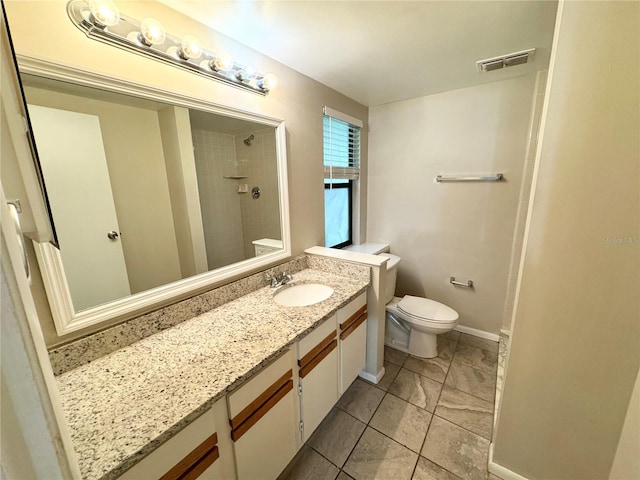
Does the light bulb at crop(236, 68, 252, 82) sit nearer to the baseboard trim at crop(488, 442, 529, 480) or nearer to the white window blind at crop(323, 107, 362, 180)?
the white window blind at crop(323, 107, 362, 180)

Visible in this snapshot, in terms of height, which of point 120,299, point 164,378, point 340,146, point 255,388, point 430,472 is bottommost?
point 430,472

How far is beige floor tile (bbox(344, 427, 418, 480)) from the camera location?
1304 mm

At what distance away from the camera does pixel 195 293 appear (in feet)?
4.26

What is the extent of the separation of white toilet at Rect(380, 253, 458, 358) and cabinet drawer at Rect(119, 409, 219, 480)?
153 centimetres

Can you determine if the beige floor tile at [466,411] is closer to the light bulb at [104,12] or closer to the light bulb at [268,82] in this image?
the light bulb at [268,82]

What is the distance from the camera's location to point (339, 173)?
228 centimetres

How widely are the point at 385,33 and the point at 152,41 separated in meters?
1.11

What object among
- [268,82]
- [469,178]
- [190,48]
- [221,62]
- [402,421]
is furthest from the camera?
[469,178]

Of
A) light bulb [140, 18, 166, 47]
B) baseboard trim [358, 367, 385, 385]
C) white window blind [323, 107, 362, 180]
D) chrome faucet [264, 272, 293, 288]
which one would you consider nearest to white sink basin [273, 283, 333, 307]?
chrome faucet [264, 272, 293, 288]

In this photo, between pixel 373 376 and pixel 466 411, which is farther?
pixel 373 376

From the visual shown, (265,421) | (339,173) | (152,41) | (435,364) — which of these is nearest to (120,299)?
(265,421)

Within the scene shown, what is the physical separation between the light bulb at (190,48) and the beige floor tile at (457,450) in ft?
7.60

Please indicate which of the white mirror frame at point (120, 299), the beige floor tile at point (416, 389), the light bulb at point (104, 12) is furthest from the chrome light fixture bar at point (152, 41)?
the beige floor tile at point (416, 389)

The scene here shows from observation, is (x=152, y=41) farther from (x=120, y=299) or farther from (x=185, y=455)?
(x=185, y=455)
